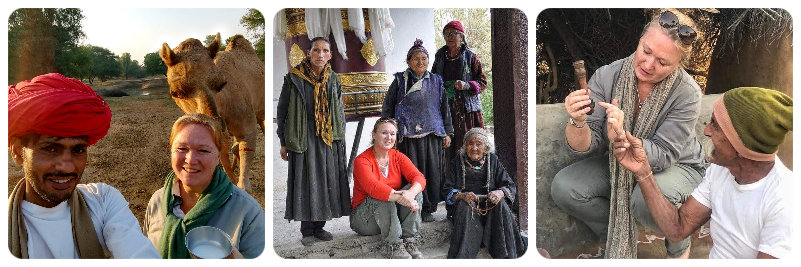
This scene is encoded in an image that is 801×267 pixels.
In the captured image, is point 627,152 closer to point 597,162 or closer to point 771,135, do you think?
point 597,162

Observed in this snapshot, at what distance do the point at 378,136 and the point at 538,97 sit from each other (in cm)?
89

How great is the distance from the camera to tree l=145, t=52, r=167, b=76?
16.3ft

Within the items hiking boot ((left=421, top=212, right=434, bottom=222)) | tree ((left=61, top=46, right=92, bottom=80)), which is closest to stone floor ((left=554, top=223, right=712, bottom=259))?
hiking boot ((left=421, top=212, right=434, bottom=222))

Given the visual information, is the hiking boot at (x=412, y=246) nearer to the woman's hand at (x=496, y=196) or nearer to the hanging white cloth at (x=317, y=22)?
the woman's hand at (x=496, y=196)

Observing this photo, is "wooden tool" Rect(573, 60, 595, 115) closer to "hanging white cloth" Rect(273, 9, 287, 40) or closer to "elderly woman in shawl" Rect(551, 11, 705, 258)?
"elderly woman in shawl" Rect(551, 11, 705, 258)

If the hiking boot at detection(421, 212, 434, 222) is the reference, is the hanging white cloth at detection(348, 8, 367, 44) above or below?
above

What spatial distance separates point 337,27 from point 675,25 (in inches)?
71.4

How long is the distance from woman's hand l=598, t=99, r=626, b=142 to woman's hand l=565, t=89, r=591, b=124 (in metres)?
0.09

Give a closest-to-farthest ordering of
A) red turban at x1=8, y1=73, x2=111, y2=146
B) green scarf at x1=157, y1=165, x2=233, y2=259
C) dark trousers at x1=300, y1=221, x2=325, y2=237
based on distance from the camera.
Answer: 1. red turban at x1=8, y1=73, x2=111, y2=146
2. green scarf at x1=157, y1=165, x2=233, y2=259
3. dark trousers at x1=300, y1=221, x2=325, y2=237

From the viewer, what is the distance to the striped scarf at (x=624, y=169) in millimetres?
4922

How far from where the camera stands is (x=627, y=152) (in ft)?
16.2

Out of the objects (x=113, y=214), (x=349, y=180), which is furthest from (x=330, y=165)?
(x=113, y=214)

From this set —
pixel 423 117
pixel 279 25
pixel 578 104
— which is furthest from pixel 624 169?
pixel 279 25

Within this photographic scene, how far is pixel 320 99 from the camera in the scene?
16.4 ft
